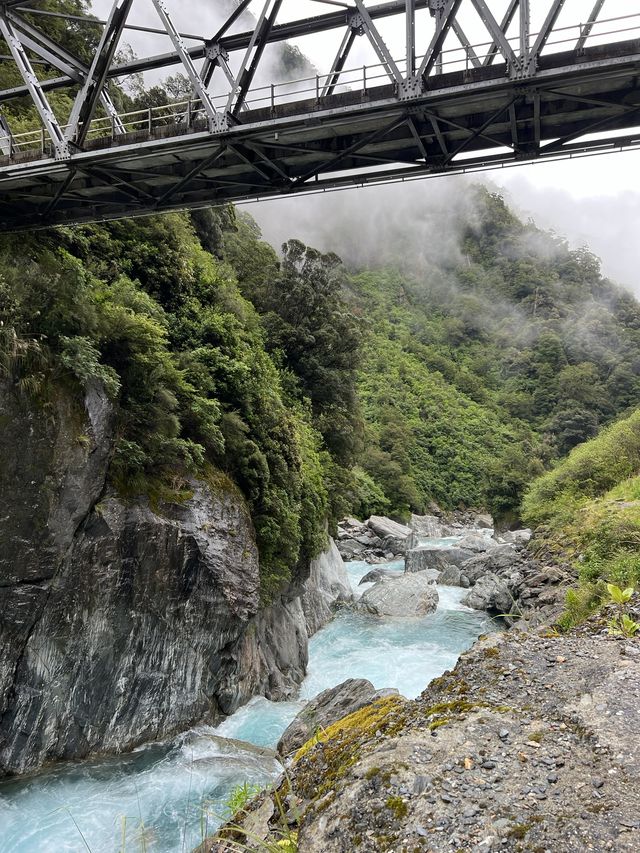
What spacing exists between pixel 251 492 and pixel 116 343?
5.73 m

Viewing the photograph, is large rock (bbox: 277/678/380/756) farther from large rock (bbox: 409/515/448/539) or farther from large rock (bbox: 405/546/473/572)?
large rock (bbox: 409/515/448/539)

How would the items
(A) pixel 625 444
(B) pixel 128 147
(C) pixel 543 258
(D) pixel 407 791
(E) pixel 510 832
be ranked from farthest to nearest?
(C) pixel 543 258
(A) pixel 625 444
(B) pixel 128 147
(D) pixel 407 791
(E) pixel 510 832

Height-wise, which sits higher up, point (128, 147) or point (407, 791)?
point (128, 147)

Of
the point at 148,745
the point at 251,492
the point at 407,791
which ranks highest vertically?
the point at 251,492

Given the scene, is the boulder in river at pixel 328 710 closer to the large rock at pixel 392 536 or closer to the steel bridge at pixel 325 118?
the steel bridge at pixel 325 118

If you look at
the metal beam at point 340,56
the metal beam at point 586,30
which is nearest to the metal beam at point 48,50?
the metal beam at point 340,56

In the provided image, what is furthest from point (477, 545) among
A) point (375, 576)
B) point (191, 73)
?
point (191, 73)

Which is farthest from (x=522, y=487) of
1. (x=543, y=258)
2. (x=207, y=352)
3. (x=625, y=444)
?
(x=543, y=258)

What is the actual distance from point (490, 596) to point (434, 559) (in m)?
8.15

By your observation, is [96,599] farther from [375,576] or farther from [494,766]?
[375,576]

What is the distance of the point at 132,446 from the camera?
453 inches

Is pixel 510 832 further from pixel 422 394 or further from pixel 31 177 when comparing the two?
pixel 422 394

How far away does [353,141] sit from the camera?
10.9m

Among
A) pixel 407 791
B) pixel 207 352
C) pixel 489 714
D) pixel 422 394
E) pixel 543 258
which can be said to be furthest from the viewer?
pixel 543 258
